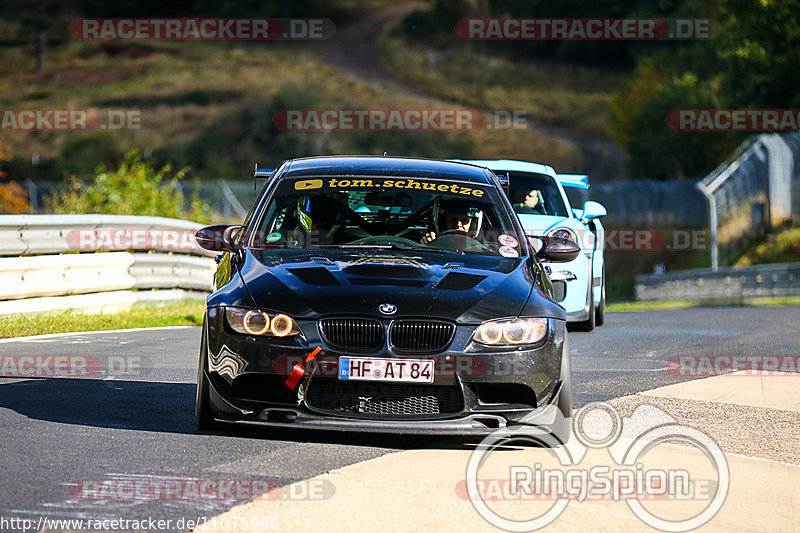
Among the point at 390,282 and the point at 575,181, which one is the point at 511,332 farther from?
the point at 575,181

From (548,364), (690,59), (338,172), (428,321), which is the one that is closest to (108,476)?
(428,321)

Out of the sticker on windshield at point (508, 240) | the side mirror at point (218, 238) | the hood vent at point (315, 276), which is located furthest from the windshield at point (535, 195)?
the hood vent at point (315, 276)

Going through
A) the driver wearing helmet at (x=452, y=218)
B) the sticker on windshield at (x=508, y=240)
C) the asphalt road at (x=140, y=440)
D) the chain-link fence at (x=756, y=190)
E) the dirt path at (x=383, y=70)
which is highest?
the dirt path at (x=383, y=70)

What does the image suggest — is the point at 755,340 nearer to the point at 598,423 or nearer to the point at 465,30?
the point at 598,423

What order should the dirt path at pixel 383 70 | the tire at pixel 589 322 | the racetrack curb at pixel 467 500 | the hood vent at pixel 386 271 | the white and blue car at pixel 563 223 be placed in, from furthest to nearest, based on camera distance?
the dirt path at pixel 383 70, the tire at pixel 589 322, the white and blue car at pixel 563 223, the hood vent at pixel 386 271, the racetrack curb at pixel 467 500

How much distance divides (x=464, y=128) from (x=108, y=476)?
238ft

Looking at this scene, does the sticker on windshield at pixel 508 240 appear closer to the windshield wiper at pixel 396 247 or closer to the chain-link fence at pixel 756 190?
the windshield wiper at pixel 396 247

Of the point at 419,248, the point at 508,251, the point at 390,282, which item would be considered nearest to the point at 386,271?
the point at 390,282

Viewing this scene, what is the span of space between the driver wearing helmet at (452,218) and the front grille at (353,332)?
1.42m

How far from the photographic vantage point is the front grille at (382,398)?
6.51 m

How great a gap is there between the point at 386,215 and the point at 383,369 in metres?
1.91

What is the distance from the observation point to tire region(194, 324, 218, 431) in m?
6.80

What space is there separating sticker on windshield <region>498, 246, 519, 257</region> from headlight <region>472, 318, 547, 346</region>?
963 millimetres

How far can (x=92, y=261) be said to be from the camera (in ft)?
47.7
